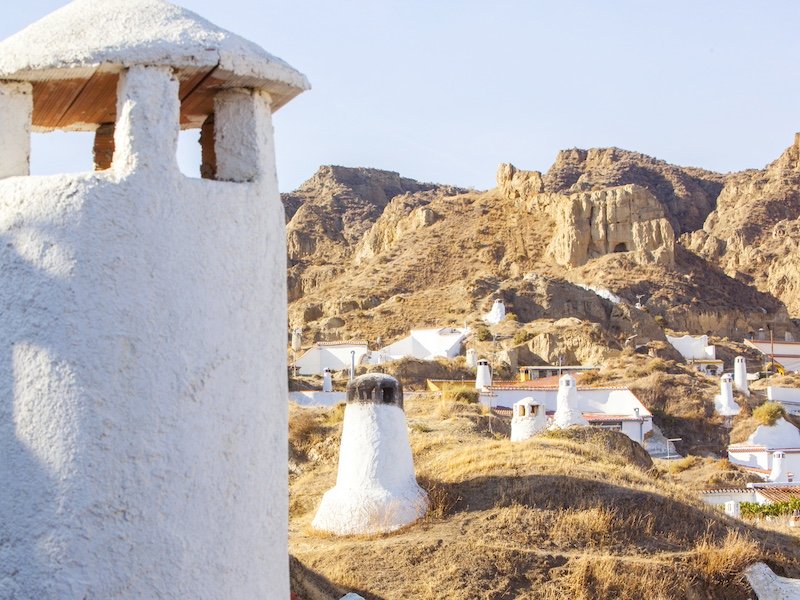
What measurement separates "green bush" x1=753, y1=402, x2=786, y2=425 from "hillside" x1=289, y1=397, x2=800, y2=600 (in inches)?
892

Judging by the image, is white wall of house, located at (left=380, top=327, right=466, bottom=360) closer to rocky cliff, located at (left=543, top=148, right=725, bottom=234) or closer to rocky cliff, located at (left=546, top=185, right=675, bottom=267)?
rocky cliff, located at (left=546, top=185, right=675, bottom=267)

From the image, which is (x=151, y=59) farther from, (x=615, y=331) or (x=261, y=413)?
(x=615, y=331)

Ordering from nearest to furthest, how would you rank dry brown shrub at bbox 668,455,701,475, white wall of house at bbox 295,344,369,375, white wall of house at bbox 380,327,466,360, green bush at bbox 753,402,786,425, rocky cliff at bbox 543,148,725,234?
dry brown shrub at bbox 668,455,701,475 → green bush at bbox 753,402,786,425 → white wall of house at bbox 295,344,369,375 → white wall of house at bbox 380,327,466,360 → rocky cliff at bbox 543,148,725,234

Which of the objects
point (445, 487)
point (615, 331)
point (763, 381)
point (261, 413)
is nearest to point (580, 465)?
point (445, 487)

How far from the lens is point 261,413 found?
3.43 meters

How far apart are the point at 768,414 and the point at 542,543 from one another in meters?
26.5

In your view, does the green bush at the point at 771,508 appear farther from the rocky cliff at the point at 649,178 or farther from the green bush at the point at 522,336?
the rocky cliff at the point at 649,178

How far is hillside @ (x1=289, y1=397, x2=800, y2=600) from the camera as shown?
9562mm

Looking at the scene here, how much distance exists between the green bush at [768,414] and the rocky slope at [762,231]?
2088 inches

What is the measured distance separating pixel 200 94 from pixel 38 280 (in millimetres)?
980

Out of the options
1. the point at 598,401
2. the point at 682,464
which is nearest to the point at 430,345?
the point at 598,401

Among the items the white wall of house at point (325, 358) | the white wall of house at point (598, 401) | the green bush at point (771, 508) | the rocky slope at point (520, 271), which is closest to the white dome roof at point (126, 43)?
the green bush at point (771, 508)

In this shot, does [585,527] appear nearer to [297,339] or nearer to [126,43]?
[126,43]

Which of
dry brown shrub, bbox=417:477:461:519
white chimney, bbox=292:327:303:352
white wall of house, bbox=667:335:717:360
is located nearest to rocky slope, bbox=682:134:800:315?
white wall of house, bbox=667:335:717:360
